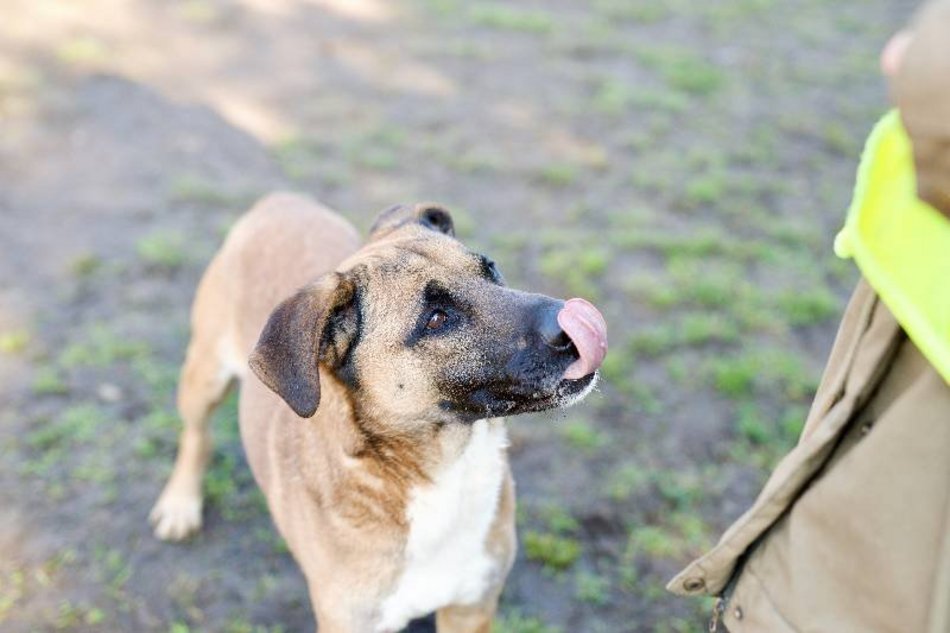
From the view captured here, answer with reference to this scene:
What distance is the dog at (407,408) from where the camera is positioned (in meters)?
2.72

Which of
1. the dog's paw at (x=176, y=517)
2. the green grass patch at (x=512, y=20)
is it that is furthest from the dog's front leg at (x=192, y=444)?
the green grass patch at (x=512, y=20)

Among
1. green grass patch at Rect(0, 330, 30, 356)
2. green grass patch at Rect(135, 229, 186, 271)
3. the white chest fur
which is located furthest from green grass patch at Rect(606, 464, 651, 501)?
green grass patch at Rect(0, 330, 30, 356)

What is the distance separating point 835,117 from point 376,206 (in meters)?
4.84

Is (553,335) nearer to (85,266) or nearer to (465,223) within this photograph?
(465,223)

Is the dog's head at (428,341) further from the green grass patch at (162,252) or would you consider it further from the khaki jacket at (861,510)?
the green grass patch at (162,252)

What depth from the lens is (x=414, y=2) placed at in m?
10.7

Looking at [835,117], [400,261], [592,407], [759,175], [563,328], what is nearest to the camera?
[563,328]

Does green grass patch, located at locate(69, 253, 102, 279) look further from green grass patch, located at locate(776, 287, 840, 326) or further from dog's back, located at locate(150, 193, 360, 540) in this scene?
green grass patch, located at locate(776, 287, 840, 326)

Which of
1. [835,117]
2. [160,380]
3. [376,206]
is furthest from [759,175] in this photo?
[160,380]

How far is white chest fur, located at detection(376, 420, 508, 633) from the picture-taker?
3021 millimetres

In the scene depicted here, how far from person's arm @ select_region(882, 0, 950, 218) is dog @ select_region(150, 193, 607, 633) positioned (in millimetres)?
1010

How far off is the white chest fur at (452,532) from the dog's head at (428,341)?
25 centimetres

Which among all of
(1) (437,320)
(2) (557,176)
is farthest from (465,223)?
(1) (437,320)

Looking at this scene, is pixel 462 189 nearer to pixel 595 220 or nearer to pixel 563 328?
pixel 595 220
